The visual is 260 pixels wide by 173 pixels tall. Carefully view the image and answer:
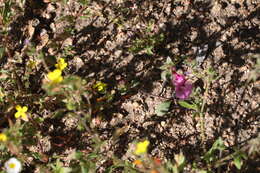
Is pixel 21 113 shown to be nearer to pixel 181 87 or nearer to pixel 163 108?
pixel 163 108

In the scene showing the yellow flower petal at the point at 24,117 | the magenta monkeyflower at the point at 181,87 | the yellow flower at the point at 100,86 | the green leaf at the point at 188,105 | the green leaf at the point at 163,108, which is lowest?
the yellow flower petal at the point at 24,117

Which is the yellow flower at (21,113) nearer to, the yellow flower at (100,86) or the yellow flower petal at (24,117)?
the yellow flower petal at (24,117)

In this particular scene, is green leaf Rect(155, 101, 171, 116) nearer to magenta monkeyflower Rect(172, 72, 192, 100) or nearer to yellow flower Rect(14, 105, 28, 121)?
magenta monkeyflower Rect(172, 72, 192, 100)

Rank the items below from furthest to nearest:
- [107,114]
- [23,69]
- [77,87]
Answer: [23,69], [107,114], [77,87]

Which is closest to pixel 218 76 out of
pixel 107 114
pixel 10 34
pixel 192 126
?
pixel 192 126

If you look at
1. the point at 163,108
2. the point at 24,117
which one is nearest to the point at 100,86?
the point at 163,108

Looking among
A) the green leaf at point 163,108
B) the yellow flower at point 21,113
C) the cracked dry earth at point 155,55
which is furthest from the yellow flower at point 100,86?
the yellow flower at point 21,113

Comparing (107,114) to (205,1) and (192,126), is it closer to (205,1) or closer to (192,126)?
(192,126)
